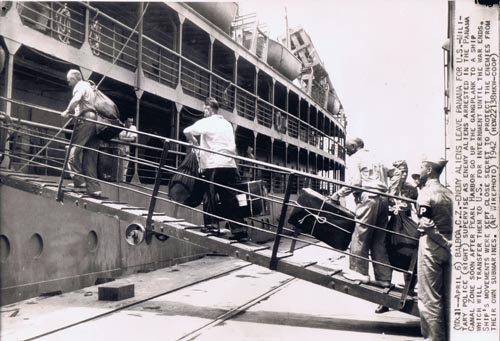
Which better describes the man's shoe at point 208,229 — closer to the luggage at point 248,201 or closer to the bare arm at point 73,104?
the luggage at point 248,201

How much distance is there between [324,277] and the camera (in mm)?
5152

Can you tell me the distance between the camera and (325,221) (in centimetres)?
523

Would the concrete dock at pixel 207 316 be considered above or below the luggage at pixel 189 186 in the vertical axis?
below

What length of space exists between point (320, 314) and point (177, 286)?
2379 millimetres

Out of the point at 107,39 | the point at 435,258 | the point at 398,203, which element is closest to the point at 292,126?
the point at 107,39

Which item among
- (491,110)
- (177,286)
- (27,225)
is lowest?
(177,286)

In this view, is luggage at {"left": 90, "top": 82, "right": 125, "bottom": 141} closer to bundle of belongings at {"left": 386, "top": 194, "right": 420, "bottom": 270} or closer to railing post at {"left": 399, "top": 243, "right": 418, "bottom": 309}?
bundle of belongings at {"left": 386, "top": 194, "right": 420, "bottom": 270}

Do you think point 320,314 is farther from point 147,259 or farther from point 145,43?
point 145,43

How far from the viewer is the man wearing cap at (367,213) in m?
5.27

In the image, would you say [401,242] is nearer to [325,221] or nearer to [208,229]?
[325,221]

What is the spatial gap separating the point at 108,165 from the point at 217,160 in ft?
8.60

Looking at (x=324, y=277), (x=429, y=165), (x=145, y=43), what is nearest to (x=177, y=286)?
(x=324, y=277)

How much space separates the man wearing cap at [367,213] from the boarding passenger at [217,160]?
116 centimetres

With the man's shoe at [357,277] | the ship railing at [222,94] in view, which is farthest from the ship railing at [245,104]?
the man's shoe at [357,277]
